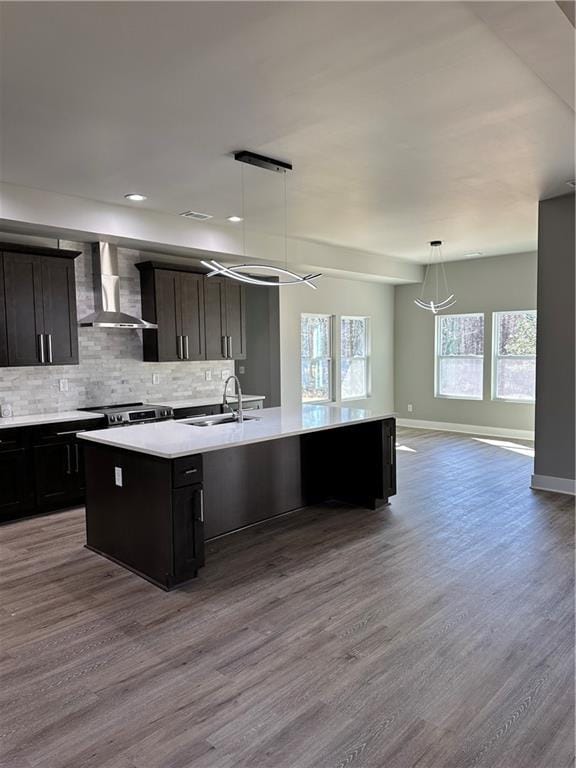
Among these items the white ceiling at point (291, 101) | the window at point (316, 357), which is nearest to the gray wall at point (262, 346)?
the window at point (316, 357)

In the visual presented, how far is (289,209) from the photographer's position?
217 inches

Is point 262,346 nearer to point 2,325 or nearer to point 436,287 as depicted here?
point 436,287

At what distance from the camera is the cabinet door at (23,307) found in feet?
15.9

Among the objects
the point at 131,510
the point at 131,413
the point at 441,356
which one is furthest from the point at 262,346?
the point at 131,510

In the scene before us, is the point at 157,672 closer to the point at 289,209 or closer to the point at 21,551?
the point at 21,551

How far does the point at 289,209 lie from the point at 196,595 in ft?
12.6

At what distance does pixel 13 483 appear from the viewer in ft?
15.3

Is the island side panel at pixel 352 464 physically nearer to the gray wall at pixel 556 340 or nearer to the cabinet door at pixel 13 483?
the gray wall at pixel 556 340

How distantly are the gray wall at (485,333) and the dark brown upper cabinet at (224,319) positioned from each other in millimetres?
4004

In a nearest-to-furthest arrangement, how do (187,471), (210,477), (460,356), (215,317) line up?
1. (187,471)
2. (210,477)
3. (215,317)
4. (460,356)

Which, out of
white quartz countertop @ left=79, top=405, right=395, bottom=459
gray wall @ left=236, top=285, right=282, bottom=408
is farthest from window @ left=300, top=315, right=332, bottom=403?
white quartz countertop @ left=79, top=405, right=395, bottom=459

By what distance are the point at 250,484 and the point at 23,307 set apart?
2.63m

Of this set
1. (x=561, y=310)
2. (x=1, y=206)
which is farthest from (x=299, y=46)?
(x=561, y=310)

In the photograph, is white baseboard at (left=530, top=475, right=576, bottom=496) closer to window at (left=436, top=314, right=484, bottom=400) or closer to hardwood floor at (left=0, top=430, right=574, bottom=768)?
hardwood floor at (left=0, top=430, right=574, bottom=768)
